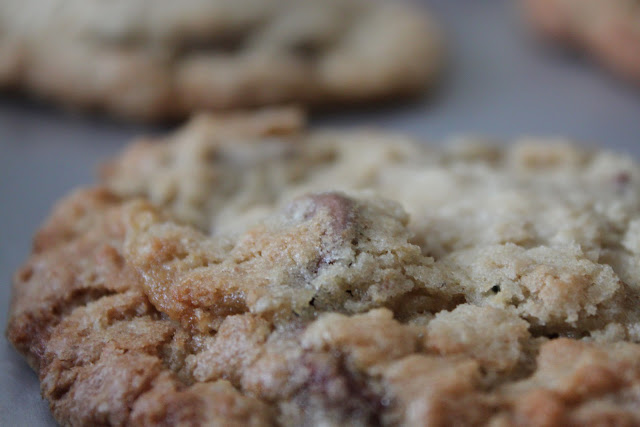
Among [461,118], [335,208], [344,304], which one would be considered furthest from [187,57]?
[344,304]

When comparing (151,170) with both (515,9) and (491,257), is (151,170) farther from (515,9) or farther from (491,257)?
(515,9)

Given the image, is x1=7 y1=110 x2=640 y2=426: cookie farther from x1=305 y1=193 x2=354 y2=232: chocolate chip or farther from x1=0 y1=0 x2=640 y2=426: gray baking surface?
x1=0 y1=0 x2=640 y2=426: gray baking surface

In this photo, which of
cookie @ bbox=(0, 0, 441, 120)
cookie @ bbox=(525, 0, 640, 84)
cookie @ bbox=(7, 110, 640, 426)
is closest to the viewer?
cookie @ bbox=(7, 110, 640, 426)

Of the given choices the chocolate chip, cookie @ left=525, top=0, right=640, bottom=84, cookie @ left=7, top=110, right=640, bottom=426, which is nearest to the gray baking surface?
cookie @ left=525, top=0, right=640, bottom=84

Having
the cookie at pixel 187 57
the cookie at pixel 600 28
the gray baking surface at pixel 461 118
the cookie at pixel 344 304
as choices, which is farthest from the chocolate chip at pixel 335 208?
the cookie at pixel 600 28

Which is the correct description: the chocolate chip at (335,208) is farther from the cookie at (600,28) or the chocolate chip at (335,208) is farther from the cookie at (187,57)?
the cookie at (600,28)
